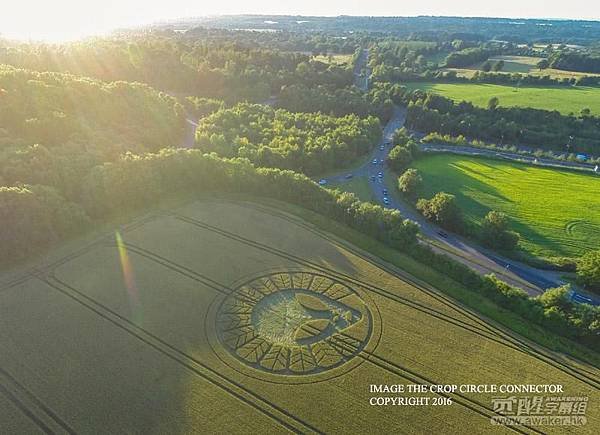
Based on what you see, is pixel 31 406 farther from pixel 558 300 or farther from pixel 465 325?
pixel 558 300

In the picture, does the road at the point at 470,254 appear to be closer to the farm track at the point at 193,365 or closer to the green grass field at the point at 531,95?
the farm track at the point at 193,365

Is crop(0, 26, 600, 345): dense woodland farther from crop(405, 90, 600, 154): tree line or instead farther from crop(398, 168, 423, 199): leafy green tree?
crop(398, 168, 423, 199): leafy green tree

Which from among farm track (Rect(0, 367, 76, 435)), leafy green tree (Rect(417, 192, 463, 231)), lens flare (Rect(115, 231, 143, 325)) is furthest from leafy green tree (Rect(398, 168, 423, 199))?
farm track (Rect(0, 367, 76, 435))

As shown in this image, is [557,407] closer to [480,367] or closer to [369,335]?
[480,367]

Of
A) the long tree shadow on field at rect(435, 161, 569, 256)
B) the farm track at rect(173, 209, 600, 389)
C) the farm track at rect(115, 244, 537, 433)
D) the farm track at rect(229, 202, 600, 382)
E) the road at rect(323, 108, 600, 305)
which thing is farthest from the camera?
the long tree shadow on field at rect(435, 161, 569, 256)

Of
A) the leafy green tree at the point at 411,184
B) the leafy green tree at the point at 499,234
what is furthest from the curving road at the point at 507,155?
the leafy green tree at the point at 499,234

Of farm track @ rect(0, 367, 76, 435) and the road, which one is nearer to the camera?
farm track @ rect(0, 367, 76, 435)

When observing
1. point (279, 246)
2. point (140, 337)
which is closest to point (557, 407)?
point (279, 246)
